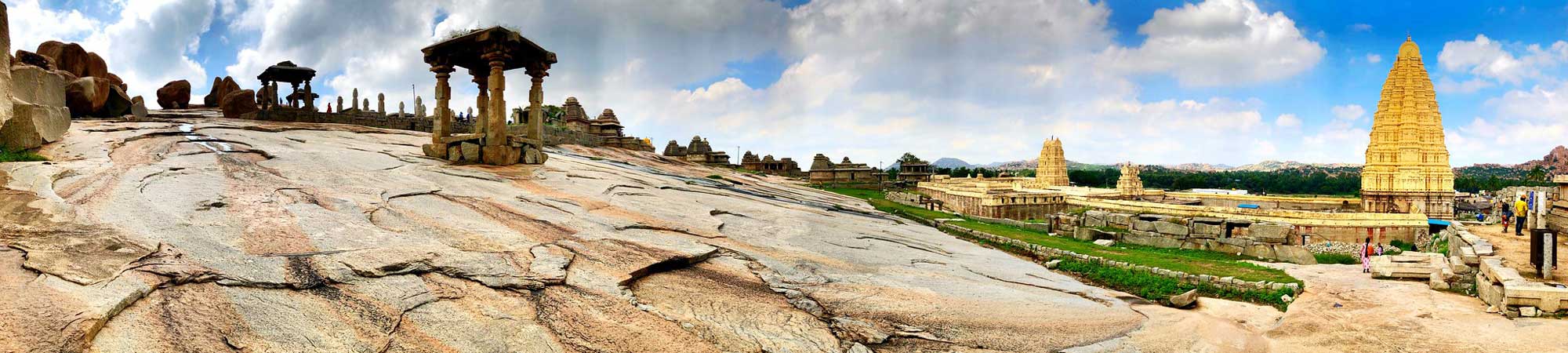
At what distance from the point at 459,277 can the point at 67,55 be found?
52.5m

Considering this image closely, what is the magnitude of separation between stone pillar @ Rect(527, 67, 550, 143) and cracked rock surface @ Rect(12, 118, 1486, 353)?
756 cm

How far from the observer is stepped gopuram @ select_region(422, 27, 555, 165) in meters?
17.8

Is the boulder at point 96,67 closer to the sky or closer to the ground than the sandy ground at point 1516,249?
closer to the sky

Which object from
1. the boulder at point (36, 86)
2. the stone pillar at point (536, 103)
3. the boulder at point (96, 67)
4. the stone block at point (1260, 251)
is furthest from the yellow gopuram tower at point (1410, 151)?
the boulder at point (96, 67)

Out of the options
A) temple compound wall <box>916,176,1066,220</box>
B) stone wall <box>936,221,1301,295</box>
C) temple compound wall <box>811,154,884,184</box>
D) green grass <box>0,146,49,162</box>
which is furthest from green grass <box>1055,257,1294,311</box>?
temple compound wall <box>811,154,884,184</box>

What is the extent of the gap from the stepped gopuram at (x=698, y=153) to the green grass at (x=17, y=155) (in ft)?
111

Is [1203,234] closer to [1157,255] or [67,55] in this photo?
[1157,255]

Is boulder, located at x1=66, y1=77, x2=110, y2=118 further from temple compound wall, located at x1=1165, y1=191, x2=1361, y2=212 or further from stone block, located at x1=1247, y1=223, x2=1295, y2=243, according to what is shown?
temple compound wall, located at x1=1165, y1=191, x2=1361, y2=212

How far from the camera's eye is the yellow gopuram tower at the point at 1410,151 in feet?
127

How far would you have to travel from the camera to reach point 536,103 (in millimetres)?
20500

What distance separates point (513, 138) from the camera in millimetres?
18672

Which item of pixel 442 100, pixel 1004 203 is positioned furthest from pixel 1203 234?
pixel 442 100

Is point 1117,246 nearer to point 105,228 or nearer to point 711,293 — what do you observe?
point 711,293

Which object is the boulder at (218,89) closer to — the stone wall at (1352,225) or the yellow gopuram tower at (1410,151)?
the stone wall at (1352,225)
